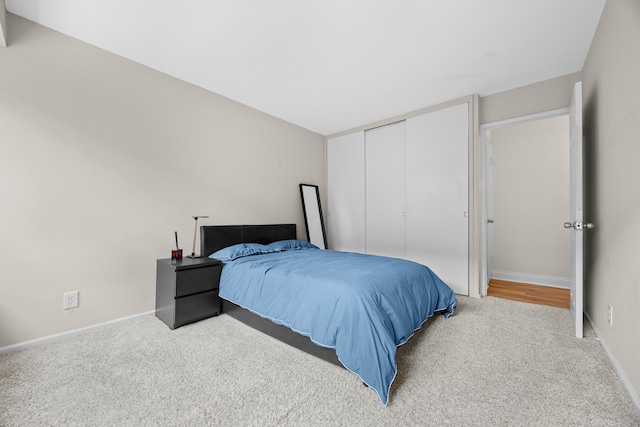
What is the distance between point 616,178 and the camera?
5.96 ft

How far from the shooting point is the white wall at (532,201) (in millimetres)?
3902

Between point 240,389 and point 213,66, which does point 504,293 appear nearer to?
point 240,389

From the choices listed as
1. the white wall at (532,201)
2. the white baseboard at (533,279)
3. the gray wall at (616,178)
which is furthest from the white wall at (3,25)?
the white baseboard at (533,279)

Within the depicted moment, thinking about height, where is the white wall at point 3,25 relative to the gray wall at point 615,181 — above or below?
above

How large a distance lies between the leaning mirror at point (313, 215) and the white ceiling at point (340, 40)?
167 centimetres

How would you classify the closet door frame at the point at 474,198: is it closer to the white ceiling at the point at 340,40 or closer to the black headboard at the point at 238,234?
the white ceiling at the point at 340,40

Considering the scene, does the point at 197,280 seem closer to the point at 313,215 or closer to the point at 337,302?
the point at 337,302

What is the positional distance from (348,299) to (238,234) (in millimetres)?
2134

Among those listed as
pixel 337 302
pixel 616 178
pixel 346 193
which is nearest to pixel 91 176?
pixel 337 302

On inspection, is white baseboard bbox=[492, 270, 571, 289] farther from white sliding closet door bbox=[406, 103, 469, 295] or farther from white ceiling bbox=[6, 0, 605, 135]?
white ceiling bbox=[6, 0, 605, 135]

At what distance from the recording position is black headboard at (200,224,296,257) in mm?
3170

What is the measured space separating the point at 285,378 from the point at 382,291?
84 centimetres

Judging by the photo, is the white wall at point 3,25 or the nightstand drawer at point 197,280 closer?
the white wall at point 3,25

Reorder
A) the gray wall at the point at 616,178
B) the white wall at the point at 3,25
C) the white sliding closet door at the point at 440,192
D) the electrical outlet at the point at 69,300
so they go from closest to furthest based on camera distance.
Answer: the gray wall at the point at 616,178 < the white wall at the point at 3,25 < the electrical outlet at the point at 69,300 < the white sliding closet door at the point at 440,192
